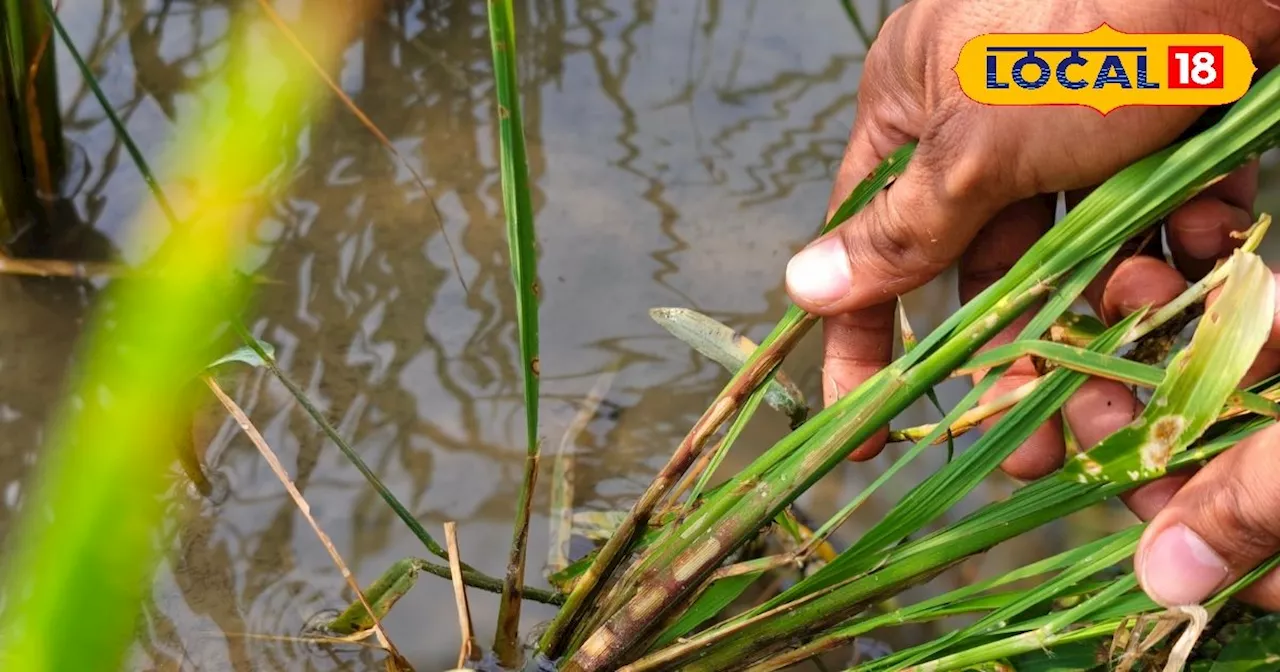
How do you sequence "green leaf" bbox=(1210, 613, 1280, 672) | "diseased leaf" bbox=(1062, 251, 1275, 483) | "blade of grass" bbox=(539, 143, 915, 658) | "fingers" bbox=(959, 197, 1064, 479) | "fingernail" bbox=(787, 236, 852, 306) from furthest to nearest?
"fingers" bbox=(959, 197, 1064, 479)
"fingernail" bbox=(787, 236, 852, 306)
"blade of grass" bbox=(539, 143, 915, 658)
"green leaf" bbox=(1210, 613, 1280, 672)
"diseased leaf" bbox=(1062, 251, 1275, 483)

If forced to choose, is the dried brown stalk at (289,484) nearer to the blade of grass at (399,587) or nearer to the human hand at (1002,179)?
the blade of grass at (399,587)

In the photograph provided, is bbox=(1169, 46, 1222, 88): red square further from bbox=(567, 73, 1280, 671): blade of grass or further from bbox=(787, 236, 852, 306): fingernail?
bbox=(787, 236, 852, 306): fingernail

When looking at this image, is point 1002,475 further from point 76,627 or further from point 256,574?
point 76,627

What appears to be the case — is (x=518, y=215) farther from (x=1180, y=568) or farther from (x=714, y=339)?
(x=1180, y=568)

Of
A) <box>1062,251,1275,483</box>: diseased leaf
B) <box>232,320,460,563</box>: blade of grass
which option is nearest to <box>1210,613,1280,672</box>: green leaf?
<box>1062,251,1275,483</box>: diseased leaf

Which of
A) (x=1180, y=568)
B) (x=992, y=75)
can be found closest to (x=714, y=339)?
(x=992, y=75)

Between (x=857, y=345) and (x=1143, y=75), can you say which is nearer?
(x=1143, y=75)
